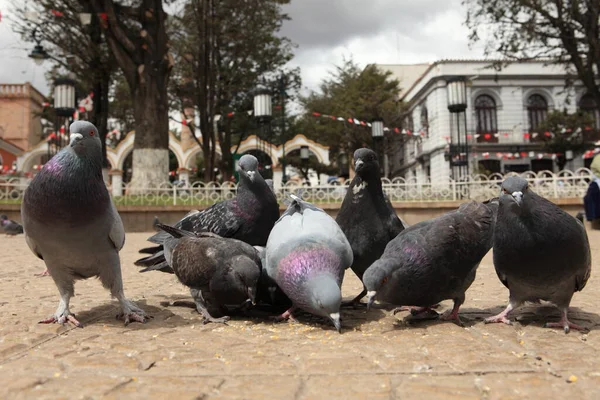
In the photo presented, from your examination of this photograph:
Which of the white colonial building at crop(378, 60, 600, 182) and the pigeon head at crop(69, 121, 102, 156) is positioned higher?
the white colonial building at crop(378, 60, 600, 182)

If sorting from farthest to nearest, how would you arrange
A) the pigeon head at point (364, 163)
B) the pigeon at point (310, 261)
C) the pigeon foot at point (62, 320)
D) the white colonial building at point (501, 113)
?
the white colonial building at point (501, 113), the pigeon head at point (364, 163), the pigeon foot at point (62, 320), the pigeon at point (310, 261)

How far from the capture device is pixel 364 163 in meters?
3.76

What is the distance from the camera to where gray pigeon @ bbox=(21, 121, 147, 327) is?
2828 mm

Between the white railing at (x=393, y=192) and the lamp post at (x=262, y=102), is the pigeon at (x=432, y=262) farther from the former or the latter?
the lamp post at (x=262, y=102)

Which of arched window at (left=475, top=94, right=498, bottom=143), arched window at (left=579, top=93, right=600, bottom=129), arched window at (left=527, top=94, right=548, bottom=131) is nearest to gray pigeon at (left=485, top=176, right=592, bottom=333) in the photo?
arched window at (left=475, top=94, right=498, bottom=143)

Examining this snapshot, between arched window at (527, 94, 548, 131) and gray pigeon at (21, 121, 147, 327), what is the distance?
36.2m

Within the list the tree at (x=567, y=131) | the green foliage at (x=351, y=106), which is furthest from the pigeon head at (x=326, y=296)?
the tree at (x=567, y=131)

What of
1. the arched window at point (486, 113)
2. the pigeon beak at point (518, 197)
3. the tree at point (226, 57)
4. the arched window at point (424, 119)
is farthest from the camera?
the arched window at point (486, 113)

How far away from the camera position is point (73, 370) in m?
2.19

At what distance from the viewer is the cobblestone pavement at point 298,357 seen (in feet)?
6.31

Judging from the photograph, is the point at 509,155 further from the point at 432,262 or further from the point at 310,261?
the point at 310,261

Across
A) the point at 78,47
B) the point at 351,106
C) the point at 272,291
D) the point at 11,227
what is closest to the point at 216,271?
the point at 272,291

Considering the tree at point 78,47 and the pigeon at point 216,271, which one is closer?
the pigeon at point 216,271

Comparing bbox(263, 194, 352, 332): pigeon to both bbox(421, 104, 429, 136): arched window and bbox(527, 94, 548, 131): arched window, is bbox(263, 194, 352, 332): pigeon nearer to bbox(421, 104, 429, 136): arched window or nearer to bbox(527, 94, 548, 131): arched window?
bbox(421, 104, 429, 136): arched window
